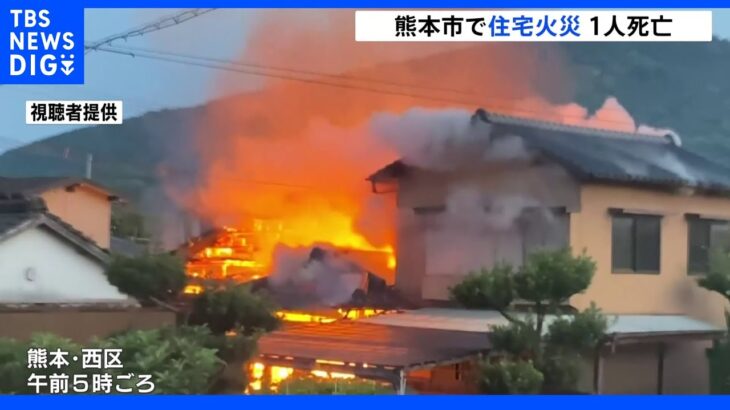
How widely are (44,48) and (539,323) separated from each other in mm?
2141

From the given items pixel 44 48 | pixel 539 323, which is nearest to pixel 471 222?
pixel 539 323

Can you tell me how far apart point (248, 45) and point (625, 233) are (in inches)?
63.2

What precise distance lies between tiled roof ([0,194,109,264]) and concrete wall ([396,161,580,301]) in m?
1.19

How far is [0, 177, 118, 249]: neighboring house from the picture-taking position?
4938 mm

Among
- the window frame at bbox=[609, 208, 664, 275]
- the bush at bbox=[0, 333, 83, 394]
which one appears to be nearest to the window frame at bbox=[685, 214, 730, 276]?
the window frame at bbox=[609, 208, 664, 275]

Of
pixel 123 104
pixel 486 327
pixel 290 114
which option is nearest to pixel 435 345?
pixel 486 327

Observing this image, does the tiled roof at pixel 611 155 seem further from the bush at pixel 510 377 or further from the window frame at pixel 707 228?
the bush at pixel 510 377

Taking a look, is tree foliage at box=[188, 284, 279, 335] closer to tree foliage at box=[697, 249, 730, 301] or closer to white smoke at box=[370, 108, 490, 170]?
white smoke at box=[370, 108, 490, 170]

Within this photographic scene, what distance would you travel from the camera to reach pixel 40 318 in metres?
4.89

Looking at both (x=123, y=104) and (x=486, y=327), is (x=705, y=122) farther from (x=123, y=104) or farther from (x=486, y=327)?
(x=123, y=104)

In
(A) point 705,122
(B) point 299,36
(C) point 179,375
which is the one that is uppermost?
(B) point 299,36

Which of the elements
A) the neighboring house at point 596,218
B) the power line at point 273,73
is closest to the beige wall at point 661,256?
the neighboring house at point 596,218

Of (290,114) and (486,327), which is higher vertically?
(290,114)

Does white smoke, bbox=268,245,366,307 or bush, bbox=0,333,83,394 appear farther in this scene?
white smoke, bbox=268,245,366,307
